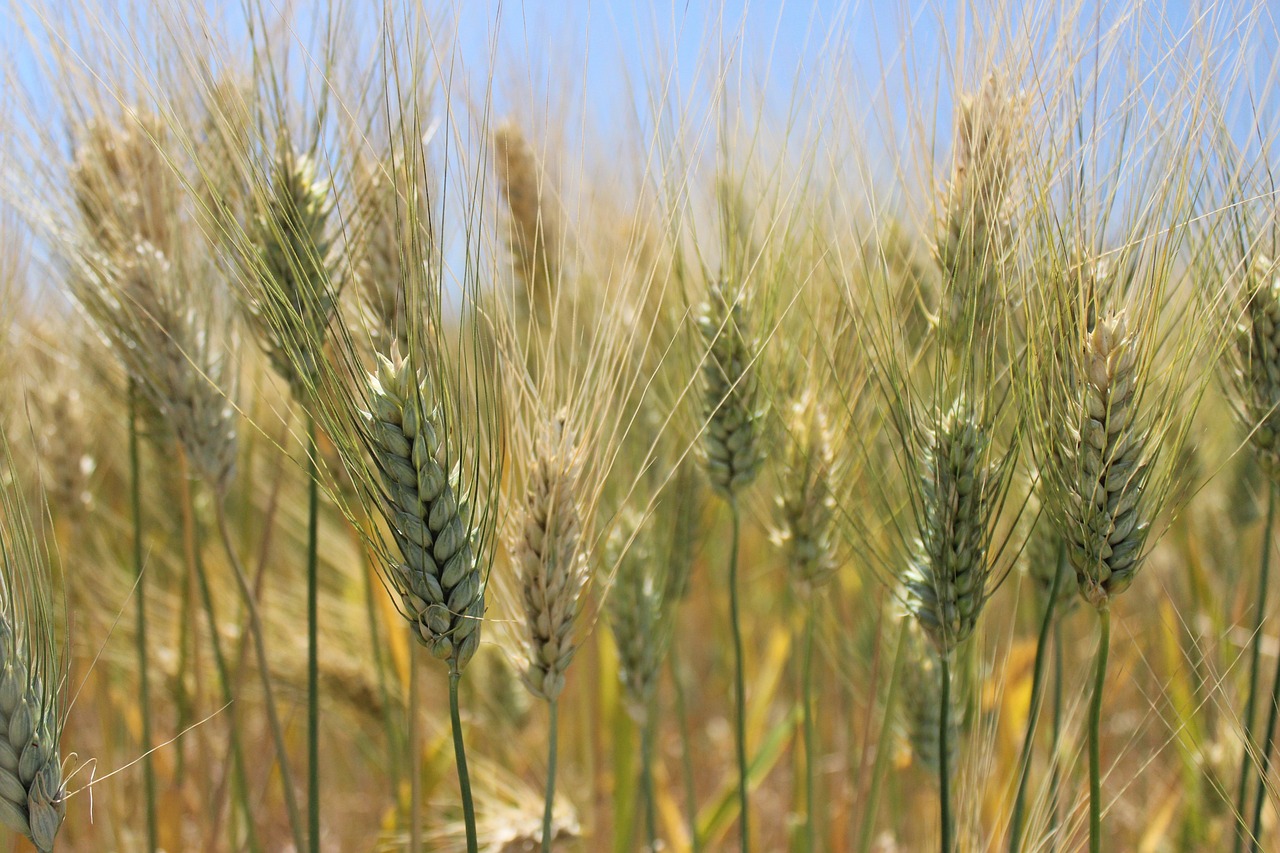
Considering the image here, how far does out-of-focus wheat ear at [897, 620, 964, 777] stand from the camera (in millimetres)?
1294

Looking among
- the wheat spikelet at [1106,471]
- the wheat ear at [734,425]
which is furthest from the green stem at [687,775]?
the wheat spikelet at [1106,471]

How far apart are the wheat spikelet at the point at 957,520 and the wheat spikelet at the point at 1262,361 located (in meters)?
0.36

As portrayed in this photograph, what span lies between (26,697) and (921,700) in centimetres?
107

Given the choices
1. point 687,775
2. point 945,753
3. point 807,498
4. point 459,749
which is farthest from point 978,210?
point 687,775

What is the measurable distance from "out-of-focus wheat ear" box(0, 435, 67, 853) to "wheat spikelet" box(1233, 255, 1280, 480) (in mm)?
1145

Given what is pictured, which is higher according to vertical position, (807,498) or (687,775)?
(807,498)

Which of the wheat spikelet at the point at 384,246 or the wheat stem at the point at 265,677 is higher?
the wheat spikelet at the point at 384,246

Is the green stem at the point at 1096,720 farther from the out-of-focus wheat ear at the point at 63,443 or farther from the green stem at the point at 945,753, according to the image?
the out-of-focus wheat ear at the point at 63,443

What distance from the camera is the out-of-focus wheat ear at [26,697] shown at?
0.69 m

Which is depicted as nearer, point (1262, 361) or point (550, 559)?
point (550, 559)

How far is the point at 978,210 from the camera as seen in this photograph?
90cm

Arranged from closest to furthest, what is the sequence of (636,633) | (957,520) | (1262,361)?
(957,520) < (1262,361) < (636,633)

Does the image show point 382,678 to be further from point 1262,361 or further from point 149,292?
point 1262,361

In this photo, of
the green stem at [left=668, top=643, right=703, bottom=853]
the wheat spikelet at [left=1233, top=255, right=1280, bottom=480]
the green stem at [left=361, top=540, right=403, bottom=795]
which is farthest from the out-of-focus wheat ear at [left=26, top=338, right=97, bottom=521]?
the wheat spikelet at [left=1233, top=255, right=1280, bottom=480]
